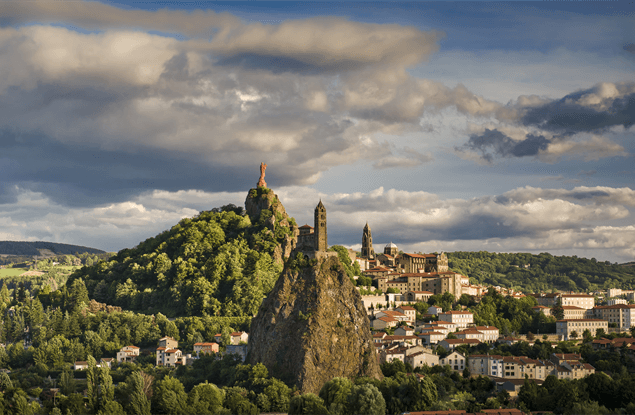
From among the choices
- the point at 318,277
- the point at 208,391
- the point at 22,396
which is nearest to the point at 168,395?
the point at 208,391

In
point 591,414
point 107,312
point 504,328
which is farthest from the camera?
point 107,312

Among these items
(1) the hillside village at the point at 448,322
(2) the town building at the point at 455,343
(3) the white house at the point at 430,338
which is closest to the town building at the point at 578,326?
(1) the hillside village at the point at 448,322

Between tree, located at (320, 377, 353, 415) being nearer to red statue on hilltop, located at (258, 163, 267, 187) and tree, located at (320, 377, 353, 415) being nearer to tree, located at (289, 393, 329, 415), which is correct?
tree, located at (289, 393, 329, 415)

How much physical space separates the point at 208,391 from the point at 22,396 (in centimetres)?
1752

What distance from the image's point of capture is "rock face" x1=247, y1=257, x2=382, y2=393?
8281cm

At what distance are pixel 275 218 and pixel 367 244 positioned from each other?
26.4 meters

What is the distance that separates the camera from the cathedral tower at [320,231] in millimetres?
93750

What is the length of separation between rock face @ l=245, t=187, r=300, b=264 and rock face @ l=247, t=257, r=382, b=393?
1138 inches

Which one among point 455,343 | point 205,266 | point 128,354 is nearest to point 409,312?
point 455,343

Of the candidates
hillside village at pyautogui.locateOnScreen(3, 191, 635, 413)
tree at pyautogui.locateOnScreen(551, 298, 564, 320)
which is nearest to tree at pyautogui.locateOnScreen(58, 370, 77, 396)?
hillside village at pyautogui.locateOnScreen(3, 191, 635, 413)

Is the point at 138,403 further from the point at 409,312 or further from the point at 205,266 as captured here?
the point at 205,266

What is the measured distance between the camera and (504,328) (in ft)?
331

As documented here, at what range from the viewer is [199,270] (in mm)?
115062

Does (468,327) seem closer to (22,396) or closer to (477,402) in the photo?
(477,402)
